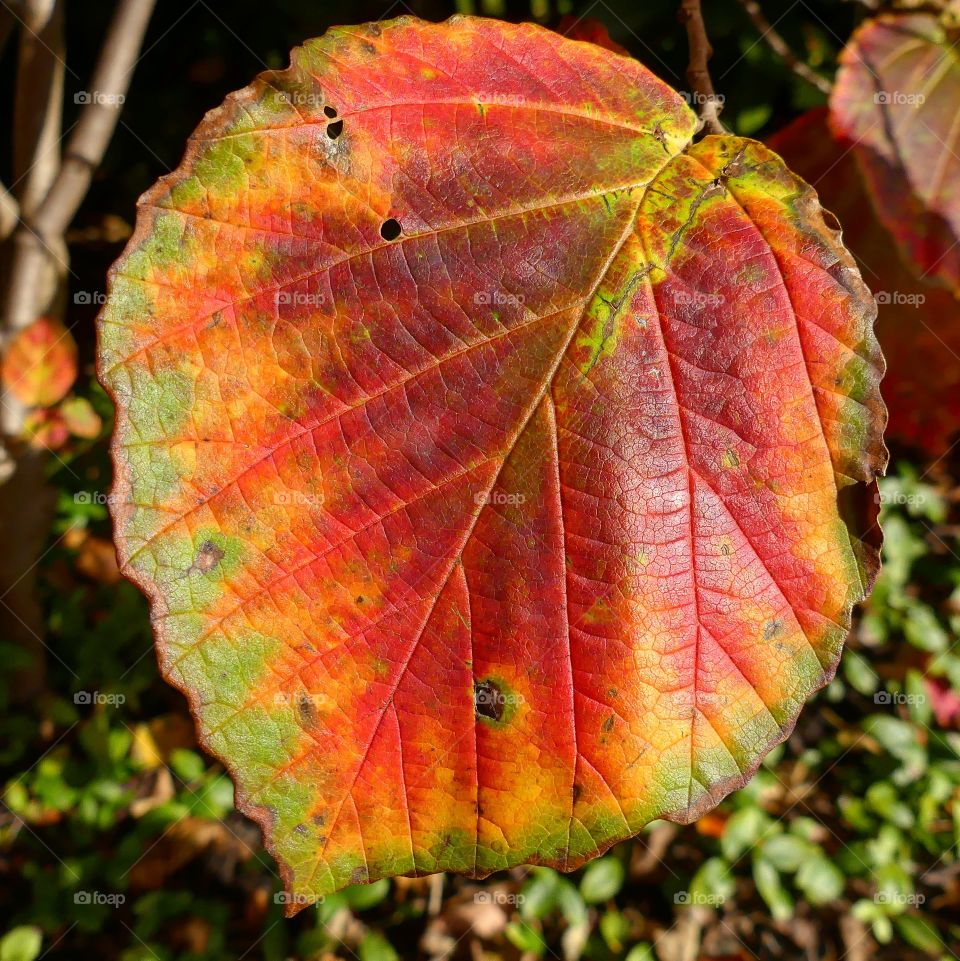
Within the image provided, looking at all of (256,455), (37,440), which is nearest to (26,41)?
(37,440)

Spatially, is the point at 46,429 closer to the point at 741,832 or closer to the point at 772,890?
the point at 741,832

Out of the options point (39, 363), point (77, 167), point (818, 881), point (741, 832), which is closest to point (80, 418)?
point (39, 363)

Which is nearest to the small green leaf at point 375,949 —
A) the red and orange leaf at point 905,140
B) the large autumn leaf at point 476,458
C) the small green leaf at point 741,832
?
the small green leaf at point 741,832

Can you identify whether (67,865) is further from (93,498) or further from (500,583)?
(500,583)

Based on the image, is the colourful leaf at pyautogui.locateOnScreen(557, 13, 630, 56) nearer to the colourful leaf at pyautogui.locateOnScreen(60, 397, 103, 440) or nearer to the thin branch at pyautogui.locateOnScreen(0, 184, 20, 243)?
the thin branch at pyautogui.locateOnScreen(0, 184, 20, 243)

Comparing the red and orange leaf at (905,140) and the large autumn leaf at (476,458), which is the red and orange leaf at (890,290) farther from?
the large autumn leaf at (476,458)

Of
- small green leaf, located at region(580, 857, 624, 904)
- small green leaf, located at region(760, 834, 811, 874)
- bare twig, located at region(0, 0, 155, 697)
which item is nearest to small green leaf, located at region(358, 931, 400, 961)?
small green leaf, located at region(580, 857, 624, 904)
